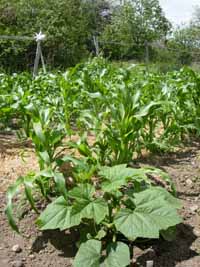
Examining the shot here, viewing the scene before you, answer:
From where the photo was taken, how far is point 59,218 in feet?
6.30

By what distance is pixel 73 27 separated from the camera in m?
15.4

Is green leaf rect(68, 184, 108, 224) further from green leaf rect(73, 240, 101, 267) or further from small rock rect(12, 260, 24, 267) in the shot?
small rock rect(12, 260, 24, 267)

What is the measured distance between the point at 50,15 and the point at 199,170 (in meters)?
12.9

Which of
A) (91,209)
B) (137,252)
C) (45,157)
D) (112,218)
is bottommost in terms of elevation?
(137,252)

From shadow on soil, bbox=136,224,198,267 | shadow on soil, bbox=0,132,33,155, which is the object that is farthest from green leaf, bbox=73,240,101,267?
shadow on soil, bbox=0,132,33,155

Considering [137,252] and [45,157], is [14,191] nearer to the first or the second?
[45,157]

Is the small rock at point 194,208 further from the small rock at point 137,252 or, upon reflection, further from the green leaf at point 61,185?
the green leaf at point 61,185

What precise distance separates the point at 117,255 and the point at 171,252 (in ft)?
0.99

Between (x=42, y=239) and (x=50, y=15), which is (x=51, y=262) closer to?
(x=42, y=239)

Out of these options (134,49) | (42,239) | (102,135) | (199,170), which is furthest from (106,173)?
(134,49)

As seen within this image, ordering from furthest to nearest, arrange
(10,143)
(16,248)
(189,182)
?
(10,143) → (189,182) → (16,248)

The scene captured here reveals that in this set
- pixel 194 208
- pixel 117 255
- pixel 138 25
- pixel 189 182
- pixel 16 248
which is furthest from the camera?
pixel 138 25

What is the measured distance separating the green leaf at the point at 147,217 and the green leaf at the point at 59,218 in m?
0.19

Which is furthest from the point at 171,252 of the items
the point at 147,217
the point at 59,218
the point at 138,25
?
the point at 138,25
